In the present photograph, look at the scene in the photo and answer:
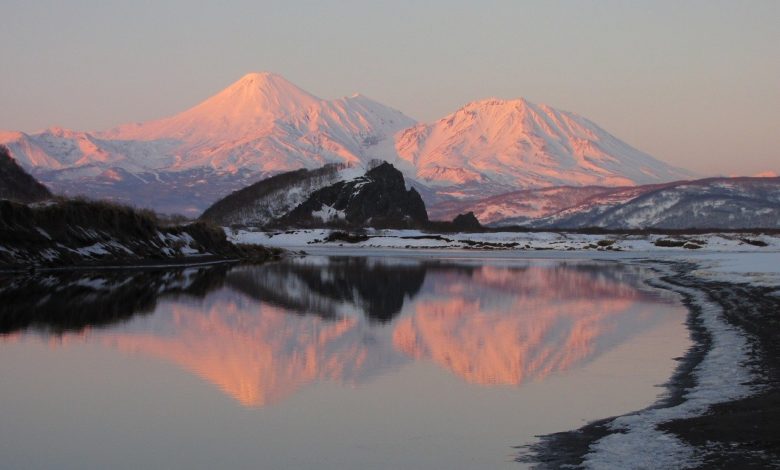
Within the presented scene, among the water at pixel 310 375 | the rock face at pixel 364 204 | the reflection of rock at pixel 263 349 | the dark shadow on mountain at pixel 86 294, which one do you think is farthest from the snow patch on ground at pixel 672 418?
the rock face at pixel 364 204

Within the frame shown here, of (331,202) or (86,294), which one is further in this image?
(331,202)

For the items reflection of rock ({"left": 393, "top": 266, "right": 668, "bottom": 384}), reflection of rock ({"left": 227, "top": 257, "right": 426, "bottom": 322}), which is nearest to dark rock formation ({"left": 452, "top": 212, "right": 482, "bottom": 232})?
reflection of rock ({"left": 227, "top": 257, "right": 426, "bottom": 322})

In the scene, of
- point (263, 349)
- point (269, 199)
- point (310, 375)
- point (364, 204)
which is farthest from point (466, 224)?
point (310, 375)

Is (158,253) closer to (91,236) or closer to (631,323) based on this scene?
(91,236)

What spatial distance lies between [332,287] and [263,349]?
1741cm

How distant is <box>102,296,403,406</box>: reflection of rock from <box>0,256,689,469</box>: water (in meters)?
0.05

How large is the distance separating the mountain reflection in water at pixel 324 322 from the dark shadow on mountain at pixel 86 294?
0.16ft

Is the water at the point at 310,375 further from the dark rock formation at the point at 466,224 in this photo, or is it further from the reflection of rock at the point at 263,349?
the dark rock formation at the point at 466,224

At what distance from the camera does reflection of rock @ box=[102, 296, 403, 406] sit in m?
13.4

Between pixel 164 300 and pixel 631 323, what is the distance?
41.1ft

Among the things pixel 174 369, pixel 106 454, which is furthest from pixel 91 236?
pixel 106 454

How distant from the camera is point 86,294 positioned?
2727 cm

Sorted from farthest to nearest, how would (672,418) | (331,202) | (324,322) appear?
(331,202) < (324,322) < (672,418)

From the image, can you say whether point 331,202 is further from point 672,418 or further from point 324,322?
point 672,418
